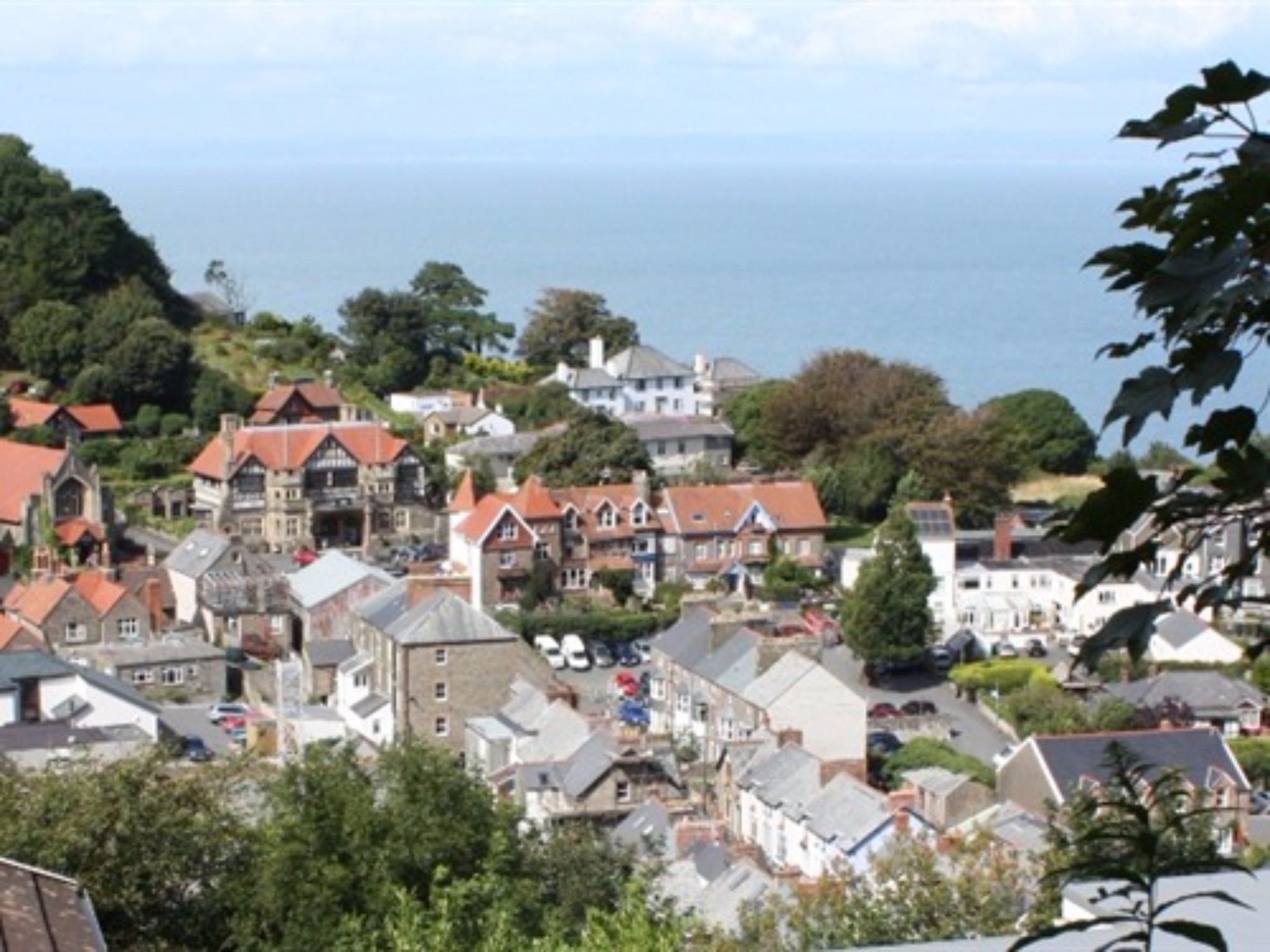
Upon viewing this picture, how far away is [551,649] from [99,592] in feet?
19.1

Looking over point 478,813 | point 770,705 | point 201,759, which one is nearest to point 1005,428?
point 770,705

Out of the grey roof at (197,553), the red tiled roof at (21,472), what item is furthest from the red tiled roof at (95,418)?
the grey roof at (197,553)

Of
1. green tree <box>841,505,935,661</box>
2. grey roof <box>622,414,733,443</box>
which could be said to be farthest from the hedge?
grey roof <box>622,414,733,443</box>

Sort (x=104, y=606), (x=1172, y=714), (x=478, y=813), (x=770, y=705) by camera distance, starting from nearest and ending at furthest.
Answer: (x=478, y=813), (x=770, y=705), (x=1172, y=714), (x=104, y=606)

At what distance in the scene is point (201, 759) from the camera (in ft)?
71.1

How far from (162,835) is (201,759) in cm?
999

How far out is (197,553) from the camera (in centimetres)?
2869

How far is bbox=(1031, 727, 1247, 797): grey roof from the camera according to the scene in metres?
18.8

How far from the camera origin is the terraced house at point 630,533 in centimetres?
2902

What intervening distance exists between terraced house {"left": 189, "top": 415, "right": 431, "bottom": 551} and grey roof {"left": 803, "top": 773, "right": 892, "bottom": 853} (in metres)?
15.2

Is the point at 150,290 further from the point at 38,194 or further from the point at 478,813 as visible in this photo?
the point at 478,813

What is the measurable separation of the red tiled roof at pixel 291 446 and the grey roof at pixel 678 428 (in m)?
5.38

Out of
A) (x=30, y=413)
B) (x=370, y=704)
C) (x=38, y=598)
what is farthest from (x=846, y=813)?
(x=30, y=413)

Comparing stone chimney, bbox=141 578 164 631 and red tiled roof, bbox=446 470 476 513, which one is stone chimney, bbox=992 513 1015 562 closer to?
red tiled roof, bbox=446 470 476 513
